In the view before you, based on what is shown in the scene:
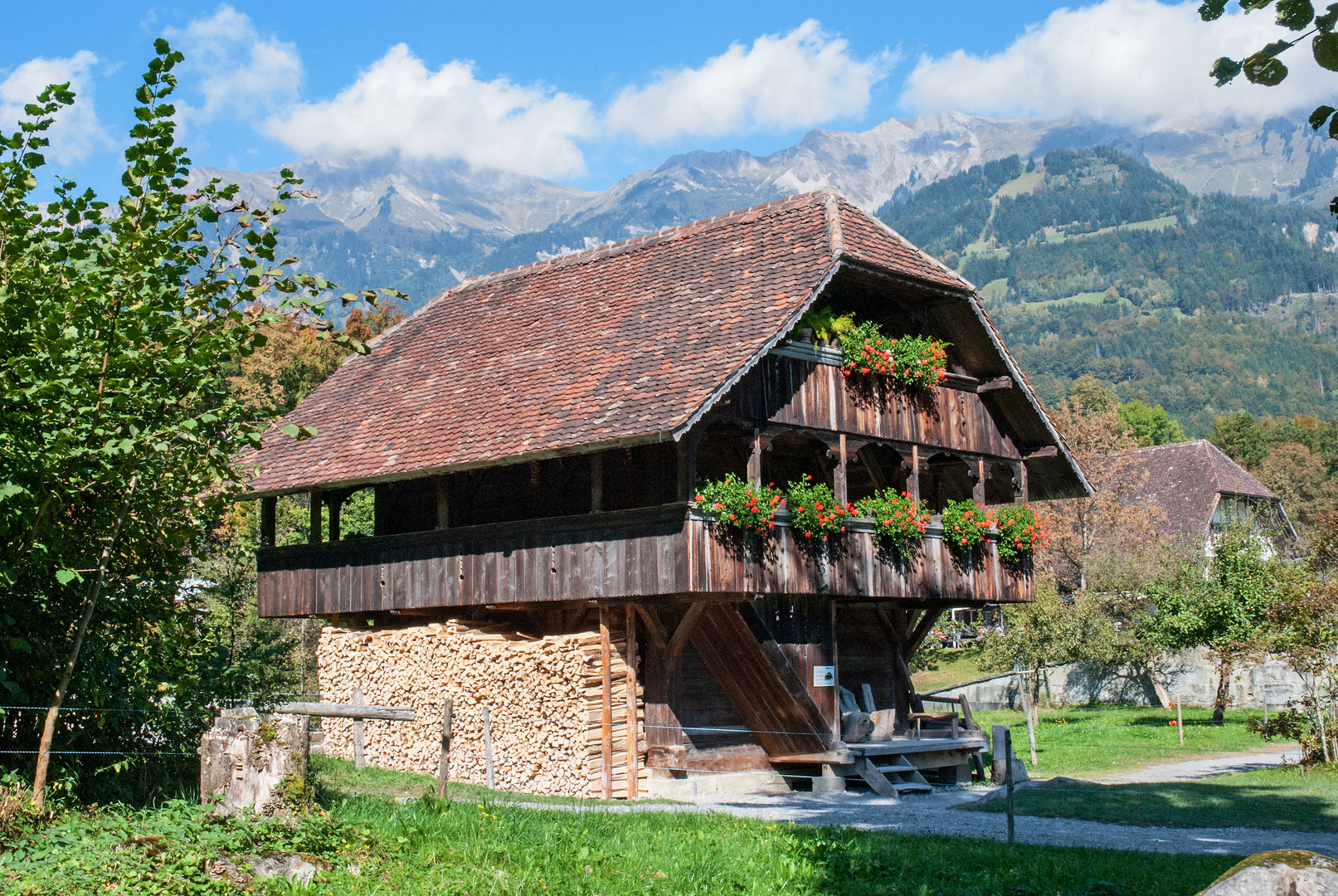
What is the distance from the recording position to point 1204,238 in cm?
17362

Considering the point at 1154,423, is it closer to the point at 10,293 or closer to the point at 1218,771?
the point at 1218,771

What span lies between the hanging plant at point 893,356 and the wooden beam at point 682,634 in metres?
4.26

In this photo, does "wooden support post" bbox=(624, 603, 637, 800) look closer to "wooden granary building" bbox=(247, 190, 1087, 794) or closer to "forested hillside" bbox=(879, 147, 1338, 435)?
"wooden granary building" bbox=(247, 190, 1087, 794)

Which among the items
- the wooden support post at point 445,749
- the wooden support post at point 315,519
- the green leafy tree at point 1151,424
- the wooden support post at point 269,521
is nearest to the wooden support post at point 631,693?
the wooden support post at point 445,749

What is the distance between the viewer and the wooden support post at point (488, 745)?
18.3 metres

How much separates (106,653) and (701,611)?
8.78 m

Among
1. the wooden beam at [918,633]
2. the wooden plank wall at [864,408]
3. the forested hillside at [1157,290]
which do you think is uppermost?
the forested hillside at [1157,290]

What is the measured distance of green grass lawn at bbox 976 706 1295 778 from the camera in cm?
2420

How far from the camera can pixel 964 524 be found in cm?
1916

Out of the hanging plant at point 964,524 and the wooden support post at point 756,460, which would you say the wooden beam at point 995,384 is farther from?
the wooden support post at point 756,460

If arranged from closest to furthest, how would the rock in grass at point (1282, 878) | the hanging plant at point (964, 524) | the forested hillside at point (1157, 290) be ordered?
the rock in grass at point (1282, 878)
the hanging plant at point (964, 524)
the forested hillside at point (1157, 290)

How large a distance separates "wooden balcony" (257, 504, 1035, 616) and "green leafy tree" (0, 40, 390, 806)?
7081mm

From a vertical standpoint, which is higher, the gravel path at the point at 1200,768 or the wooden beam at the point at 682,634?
the wooden beam at the point at 682,634

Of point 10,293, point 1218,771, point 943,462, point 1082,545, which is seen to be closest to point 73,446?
point 10,293
